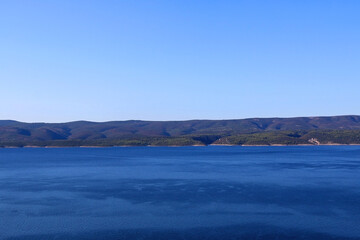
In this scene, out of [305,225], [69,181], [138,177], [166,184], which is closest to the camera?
[305,225]

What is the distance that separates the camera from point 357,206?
33.1 metres

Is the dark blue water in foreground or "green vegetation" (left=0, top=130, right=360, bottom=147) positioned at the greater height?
"green vegetation" (left=0, top=130, right=360, bottom=147)

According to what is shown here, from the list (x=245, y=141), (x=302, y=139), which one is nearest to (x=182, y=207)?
(x=245, y=141)

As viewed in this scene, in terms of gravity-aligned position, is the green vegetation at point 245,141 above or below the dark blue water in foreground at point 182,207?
above

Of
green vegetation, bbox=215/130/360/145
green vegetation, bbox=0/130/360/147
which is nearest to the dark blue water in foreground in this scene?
green vegetation, bbox=215/130/360/145

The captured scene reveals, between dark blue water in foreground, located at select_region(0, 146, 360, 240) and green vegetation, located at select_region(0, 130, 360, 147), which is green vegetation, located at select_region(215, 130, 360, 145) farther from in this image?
dark blue water in foreground, located at select_region(0, 146, 360, 240)

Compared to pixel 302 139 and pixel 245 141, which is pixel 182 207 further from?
pixel 302 139

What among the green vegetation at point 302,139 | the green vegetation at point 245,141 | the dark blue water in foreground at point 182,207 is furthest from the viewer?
the green vegetation at point 245,141

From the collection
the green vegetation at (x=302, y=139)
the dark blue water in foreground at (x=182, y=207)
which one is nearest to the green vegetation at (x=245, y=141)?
the green vegetation at (x=302, y=139)

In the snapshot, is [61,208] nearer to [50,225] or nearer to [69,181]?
[50,225]

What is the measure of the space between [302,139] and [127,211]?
130707mm

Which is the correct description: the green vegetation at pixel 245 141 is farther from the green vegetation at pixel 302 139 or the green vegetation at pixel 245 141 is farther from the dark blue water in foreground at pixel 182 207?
the dark blue water in foreground at pixel 182 207

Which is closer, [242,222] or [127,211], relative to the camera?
[242,222]

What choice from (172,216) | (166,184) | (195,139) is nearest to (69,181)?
(166,184)
